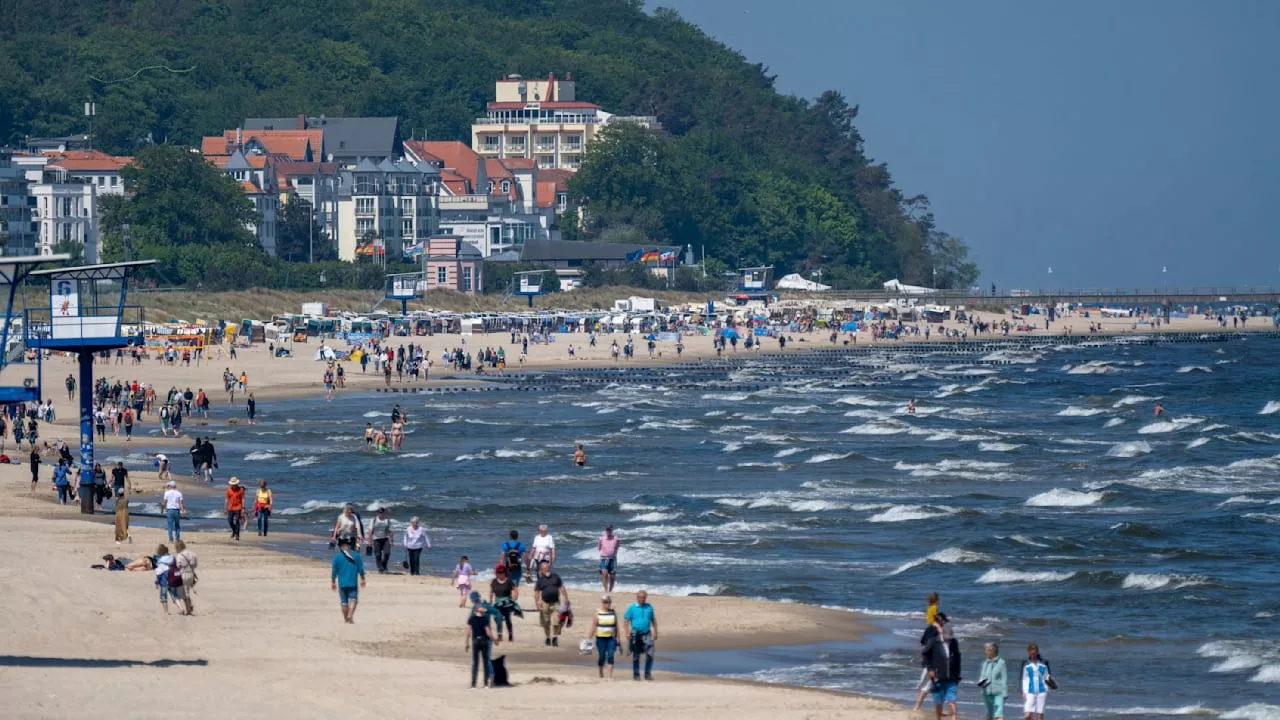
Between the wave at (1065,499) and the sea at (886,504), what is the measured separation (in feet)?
0.30

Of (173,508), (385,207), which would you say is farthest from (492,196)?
(173,508)

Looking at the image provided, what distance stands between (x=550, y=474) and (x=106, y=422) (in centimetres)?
1523

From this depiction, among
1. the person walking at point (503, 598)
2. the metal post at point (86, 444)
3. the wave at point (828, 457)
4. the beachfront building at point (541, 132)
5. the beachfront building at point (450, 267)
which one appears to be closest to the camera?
the person walking at point (503, 598)

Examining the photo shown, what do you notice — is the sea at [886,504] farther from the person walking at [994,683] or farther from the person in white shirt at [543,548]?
the person in white shirt at [543,548]

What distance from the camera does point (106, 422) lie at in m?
56.1

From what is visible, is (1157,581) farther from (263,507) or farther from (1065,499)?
(263,507)

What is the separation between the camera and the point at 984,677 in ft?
70.6

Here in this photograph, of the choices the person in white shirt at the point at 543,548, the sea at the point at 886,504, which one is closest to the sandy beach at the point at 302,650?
the person in white shirt at the point at 543,548

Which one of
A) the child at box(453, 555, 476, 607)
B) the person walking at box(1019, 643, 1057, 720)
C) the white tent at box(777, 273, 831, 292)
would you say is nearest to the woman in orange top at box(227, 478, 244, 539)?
the child at box(453, 555, 476, 607)

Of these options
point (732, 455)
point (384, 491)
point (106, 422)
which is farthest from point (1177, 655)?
point (106, 422)

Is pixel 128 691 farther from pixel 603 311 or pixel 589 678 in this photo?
pixel 603 311

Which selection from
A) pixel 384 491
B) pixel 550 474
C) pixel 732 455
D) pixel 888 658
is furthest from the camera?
pixel 732 455

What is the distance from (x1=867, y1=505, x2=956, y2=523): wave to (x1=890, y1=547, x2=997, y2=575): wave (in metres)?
4.32

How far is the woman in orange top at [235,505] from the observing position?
1329 inches
